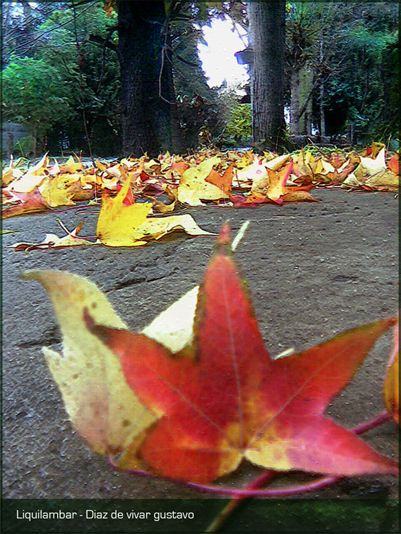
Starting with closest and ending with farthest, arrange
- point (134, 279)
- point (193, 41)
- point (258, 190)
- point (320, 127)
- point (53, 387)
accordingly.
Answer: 1. point (53, 387)
2. point (134, 279)
3. point (193, 41)
4. point (258, 190)
5. point (320, 127)

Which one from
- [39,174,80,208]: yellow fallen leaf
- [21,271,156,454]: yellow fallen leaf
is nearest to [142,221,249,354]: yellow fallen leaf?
[21,271,156,454]: yellow fallen leaf

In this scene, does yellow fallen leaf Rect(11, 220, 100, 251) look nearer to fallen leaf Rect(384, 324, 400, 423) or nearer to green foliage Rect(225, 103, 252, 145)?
fallen leaf Rect(384, 324, 400, 423)

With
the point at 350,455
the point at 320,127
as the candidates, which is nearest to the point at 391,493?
the point at 350,455

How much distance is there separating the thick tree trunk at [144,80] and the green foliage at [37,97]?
2.25m

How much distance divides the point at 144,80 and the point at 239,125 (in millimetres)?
4270

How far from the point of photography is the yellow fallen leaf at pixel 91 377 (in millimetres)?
180

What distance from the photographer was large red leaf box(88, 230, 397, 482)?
16 centimetres

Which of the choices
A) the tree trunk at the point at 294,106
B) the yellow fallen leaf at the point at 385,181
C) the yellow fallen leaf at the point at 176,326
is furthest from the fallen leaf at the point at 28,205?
the tree trunk at the point at 294,106

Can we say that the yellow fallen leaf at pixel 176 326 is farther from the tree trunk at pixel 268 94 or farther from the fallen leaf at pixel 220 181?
the tree trunk at pixel 268 94

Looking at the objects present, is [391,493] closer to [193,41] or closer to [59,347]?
[59,347]

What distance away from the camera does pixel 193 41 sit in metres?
0.79

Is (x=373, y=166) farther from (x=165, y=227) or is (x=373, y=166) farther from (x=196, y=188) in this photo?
(x=165, y=227)

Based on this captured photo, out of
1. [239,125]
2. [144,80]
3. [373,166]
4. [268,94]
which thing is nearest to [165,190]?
[373,166]

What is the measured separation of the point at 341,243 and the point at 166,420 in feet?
1.49
